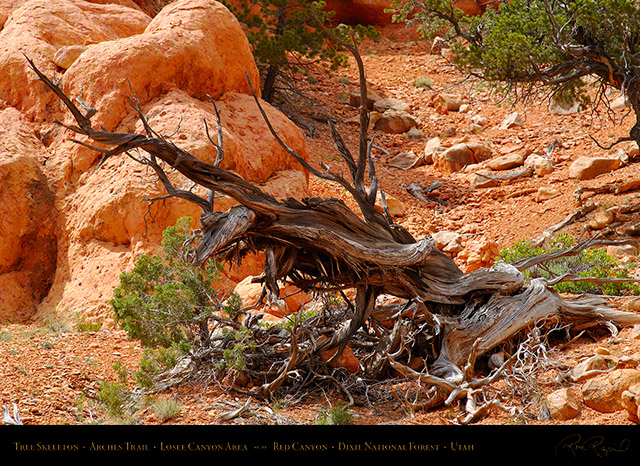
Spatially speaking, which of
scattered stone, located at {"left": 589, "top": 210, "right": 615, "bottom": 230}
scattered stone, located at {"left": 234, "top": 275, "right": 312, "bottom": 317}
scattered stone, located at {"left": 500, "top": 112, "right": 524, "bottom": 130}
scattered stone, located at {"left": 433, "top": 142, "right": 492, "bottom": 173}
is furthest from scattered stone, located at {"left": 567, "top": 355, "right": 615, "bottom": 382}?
scattered stone, located at {"left": 500, "top": 112, "right": 524, "bottom": 130}

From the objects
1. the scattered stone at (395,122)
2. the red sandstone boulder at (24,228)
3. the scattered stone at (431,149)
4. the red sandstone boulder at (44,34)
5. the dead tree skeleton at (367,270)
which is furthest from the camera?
the scattered stone at (395,122)

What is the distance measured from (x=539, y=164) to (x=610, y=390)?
363 inches

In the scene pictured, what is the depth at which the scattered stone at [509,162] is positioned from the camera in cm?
1318

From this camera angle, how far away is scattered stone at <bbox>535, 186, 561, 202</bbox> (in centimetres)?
1143

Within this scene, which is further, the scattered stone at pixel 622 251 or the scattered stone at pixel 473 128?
the scattered stone at pixel 473 128

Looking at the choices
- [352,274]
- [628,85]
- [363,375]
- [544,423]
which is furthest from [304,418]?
[628,85]

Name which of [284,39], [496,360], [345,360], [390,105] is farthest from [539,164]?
[345,360]

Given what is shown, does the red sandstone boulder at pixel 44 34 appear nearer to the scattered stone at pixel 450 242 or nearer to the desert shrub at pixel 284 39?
the desert shrub at pixel 284 39

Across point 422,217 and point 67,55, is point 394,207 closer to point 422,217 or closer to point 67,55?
point 422,217

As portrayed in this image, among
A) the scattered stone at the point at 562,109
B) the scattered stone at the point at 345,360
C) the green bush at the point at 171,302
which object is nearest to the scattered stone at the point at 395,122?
the scattered stone at the point at 562,109

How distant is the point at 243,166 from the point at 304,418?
16.3 ft

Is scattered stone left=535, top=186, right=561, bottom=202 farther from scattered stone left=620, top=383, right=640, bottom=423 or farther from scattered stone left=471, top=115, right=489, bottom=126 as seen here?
scattered stone left=620, top=383, right=640, bottom=423

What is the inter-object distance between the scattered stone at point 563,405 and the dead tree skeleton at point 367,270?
562mm

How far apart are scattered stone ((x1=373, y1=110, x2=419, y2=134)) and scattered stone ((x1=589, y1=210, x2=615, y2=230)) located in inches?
274
